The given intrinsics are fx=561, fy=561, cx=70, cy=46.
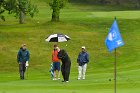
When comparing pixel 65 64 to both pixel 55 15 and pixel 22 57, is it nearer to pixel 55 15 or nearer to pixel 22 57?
pixel 22 57

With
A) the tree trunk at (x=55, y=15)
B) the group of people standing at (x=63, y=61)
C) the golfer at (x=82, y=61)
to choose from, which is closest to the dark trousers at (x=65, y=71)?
the group of people standing at (x=63, y=61)

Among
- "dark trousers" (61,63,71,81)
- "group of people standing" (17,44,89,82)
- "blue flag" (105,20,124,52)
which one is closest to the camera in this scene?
"blue flag" (105,20,124,52)

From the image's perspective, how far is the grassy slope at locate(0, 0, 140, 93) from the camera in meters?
25.5

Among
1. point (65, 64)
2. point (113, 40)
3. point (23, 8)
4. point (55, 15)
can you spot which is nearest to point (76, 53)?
point (23, 8)

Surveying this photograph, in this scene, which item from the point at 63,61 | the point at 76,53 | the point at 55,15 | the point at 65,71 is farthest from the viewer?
the point at 55,15

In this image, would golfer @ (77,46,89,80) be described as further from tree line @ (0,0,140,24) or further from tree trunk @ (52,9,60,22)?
tree trunk @ (52,9,60,22)

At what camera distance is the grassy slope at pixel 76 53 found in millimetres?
25544

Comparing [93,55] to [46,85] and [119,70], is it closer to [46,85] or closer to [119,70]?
[119,70]

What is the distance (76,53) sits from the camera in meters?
42.8

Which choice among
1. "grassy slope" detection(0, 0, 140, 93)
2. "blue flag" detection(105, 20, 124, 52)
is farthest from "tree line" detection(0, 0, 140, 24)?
"blue flag" detection(105, 20, 124, 52)

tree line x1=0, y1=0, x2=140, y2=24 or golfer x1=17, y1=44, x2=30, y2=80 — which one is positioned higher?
tree line x1=0, y1=0, x2=140, y2=24

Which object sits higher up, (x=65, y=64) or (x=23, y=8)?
(x=23, y=8)

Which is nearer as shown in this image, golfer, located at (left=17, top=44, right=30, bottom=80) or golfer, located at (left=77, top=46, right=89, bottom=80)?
golfer, located at (left=77, top=46, right=89, bottom=80)
